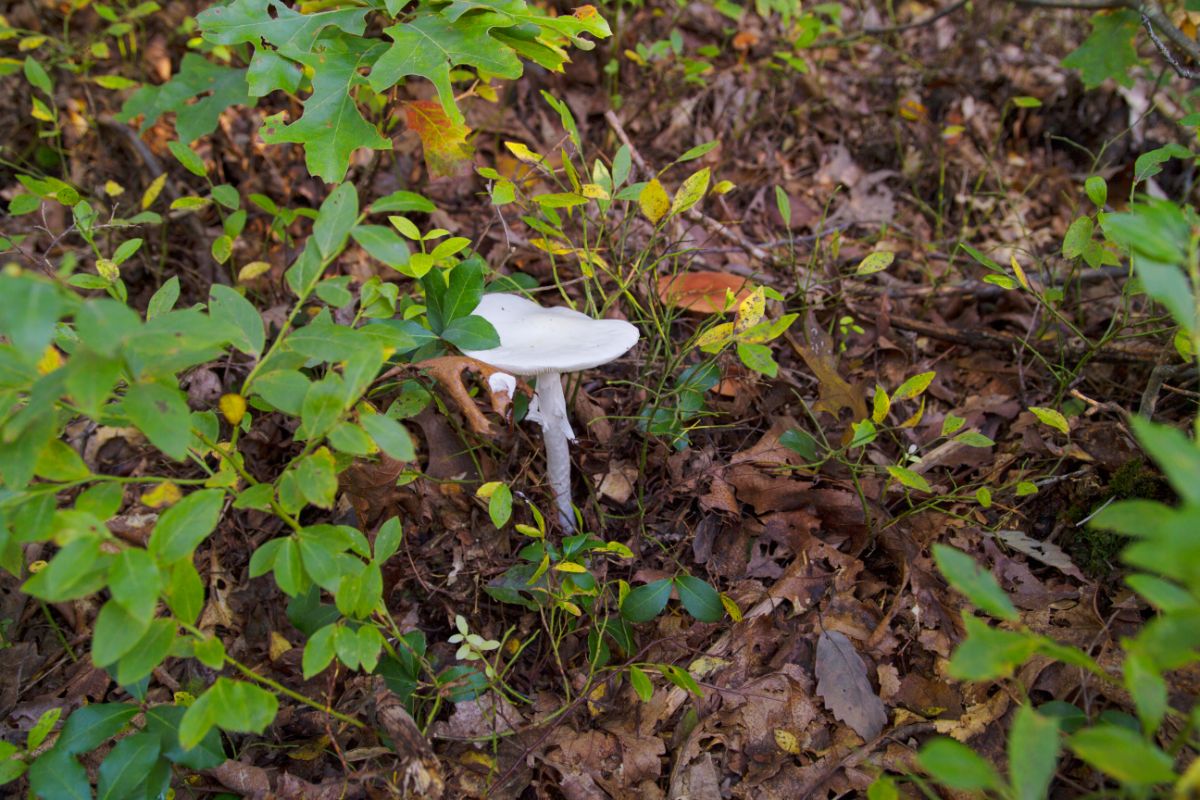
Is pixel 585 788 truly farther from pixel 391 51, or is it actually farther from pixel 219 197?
pixel 219 197

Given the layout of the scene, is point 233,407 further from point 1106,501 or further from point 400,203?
point 1106,501

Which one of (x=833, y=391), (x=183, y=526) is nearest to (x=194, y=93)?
(x=183, y=526)

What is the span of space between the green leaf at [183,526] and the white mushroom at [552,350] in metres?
0.83

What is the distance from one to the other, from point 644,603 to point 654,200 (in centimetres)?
130

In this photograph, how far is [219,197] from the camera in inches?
116

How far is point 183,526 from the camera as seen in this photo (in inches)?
59.7

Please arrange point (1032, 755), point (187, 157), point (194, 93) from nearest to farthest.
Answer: point (1032, 755), point (187, 157), point (194, 93)

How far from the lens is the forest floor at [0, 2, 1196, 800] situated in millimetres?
2352

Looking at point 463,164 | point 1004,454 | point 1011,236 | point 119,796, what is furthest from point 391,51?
point 1011,236

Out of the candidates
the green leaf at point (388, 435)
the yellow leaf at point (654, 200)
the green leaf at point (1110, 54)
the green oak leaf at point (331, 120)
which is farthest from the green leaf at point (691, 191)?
the green leaf at point (1110, 54)

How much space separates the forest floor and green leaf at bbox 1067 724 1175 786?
89 cm

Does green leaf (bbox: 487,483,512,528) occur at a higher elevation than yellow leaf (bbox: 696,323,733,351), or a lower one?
lower

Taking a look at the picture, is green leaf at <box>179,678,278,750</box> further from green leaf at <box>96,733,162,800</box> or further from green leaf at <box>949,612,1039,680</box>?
green leaf at <box>949,612,1039,680</box>

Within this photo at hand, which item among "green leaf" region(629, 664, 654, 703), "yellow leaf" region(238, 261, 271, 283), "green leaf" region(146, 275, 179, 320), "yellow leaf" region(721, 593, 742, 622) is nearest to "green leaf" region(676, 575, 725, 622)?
"yellow leaf" region(721, 593, 742, 622)
